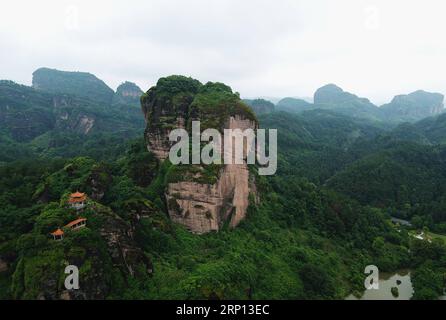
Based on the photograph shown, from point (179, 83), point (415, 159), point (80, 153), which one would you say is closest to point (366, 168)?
point (415, 159)

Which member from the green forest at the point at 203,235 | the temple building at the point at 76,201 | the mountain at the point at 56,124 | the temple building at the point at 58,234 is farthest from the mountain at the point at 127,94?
the temple building at the point at 58,234

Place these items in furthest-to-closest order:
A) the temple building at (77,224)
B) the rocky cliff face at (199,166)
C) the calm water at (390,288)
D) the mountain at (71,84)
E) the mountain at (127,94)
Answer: the mountain at (127,94)
the mountain at (71,84)
the calm water at (390,288)
the rocky cliff face at (199,166)
the temple building at (77,224)

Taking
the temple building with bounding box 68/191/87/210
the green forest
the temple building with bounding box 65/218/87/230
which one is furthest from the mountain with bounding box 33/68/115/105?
the temple building with bounding box 65/218/87/230

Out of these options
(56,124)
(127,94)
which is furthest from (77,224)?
(127,94)

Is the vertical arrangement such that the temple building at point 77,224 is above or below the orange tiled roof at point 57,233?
above

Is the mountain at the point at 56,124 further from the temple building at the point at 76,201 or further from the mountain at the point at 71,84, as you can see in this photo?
the temple building at the point at 76,201

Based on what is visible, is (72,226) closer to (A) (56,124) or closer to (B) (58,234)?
(B) (58,234)

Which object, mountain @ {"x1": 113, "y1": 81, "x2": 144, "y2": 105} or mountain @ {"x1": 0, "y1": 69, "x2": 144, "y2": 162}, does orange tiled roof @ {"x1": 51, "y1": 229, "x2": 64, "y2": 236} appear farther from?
mountain @ {"x1": 113, "y1": 81, "x2": 144, "y2": 105}
